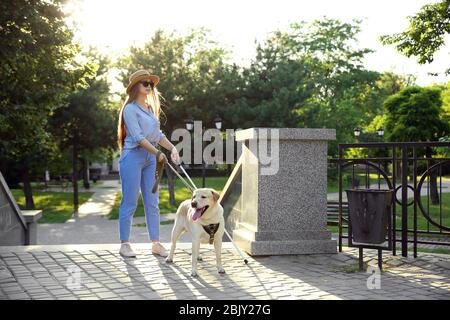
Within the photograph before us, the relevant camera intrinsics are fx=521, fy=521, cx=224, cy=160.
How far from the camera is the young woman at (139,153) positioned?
256 inches

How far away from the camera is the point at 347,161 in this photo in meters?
7.38

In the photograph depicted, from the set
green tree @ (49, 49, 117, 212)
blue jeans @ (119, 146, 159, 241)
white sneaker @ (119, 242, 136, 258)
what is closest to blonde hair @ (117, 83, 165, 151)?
blue jeans @ (119, 146, 159, 241)

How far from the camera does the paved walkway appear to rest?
4.88m

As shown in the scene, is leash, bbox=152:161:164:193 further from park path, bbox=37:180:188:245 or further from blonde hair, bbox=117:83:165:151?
park path, bbox=37:180:188:245

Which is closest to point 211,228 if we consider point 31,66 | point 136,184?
point 136,184

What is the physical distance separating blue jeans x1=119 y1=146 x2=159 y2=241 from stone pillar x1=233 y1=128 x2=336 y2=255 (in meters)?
1.32

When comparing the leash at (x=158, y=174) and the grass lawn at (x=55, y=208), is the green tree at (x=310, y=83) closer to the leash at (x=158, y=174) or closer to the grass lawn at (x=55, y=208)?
the grass lawn at (x=55, y=208)

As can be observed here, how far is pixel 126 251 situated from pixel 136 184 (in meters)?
0.85

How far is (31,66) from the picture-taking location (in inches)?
587

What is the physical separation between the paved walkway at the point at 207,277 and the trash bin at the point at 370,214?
42 centimetres

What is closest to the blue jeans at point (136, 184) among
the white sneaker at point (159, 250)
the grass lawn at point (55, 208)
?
the white sneaker at point (159, 250)

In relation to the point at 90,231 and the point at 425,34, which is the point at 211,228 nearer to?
the point at 425,34
